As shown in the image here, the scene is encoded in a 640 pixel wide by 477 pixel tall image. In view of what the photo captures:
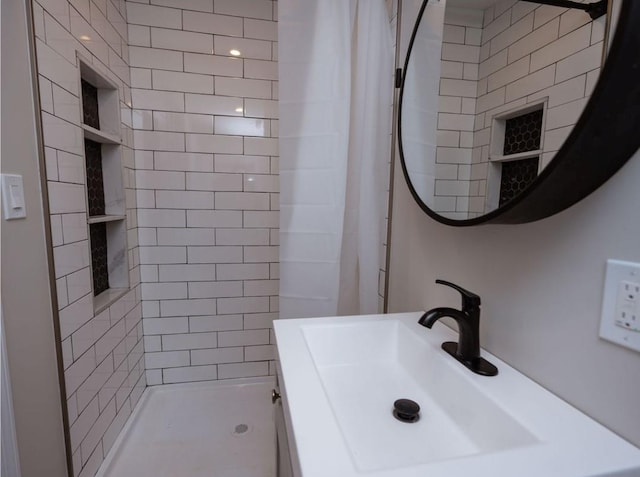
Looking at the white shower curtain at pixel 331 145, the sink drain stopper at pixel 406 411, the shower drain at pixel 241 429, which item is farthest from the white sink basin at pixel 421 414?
the shower drain at pixel 241 429

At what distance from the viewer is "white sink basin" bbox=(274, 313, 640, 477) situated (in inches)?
17.4

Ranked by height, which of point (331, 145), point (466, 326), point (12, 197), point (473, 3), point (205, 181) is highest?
point (473, 3)

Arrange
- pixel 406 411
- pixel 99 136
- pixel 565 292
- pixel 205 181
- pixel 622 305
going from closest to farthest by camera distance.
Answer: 1. pixel 622 305
2. pixel 565 292
3. pixel 406 411
4. pixel 99 136
5. pixel 205 181

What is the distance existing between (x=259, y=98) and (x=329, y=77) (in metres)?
0.99

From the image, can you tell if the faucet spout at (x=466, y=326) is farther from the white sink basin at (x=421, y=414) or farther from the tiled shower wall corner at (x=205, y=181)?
the tiled shower wall corner at (x=205, y=181)

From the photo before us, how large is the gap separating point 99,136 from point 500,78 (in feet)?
5.43

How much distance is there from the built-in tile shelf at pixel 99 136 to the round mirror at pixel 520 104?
140 cm

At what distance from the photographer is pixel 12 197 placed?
91 centimetres

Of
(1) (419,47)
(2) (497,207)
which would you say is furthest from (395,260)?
(1) (419,47)

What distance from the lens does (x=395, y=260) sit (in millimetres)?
1343

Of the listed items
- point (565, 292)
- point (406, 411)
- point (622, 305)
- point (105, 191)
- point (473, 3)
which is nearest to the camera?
point (622, 305)

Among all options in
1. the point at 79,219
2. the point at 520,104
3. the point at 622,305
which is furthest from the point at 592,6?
the point at 79,219

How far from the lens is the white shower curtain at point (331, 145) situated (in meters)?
1.10

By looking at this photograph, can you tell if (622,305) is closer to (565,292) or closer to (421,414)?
(565,292)
